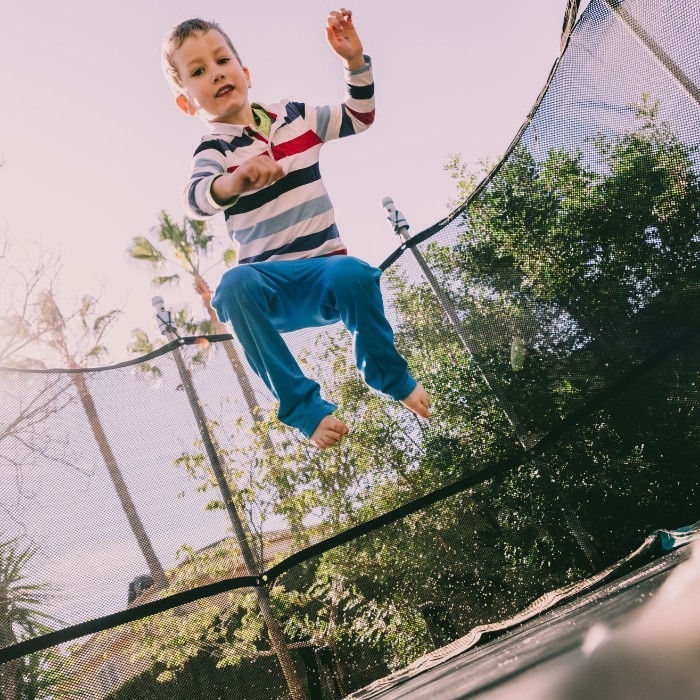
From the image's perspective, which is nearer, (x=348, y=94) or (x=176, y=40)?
(x=176, y=40)

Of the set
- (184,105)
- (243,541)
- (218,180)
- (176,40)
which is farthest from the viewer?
(243,541)

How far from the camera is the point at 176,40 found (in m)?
1.58

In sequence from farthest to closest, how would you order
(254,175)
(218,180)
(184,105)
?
(184,105) < (218,180) < (254,175)

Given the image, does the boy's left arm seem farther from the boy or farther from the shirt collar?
the shirt collar

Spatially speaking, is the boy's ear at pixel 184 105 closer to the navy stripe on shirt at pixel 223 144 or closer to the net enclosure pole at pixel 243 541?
the navy stripe on shirt at pixel 223 144

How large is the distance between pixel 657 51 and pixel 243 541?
6.96 feet

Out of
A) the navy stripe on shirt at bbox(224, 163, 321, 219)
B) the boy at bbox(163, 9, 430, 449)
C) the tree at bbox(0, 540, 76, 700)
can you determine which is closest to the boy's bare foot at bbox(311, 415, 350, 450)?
the boy at bbox(163, 9, 430, 449)

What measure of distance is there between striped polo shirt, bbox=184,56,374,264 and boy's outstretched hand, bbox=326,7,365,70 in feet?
0.20

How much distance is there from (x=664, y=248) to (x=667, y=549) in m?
1.00

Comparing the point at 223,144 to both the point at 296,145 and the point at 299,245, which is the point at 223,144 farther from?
the point at 299,245

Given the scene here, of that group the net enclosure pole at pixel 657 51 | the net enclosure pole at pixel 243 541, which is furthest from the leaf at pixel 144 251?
the net enclosure pole at pixel 657 51

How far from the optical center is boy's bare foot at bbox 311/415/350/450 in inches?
56.1

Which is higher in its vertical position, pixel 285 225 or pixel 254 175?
pixel 285 225

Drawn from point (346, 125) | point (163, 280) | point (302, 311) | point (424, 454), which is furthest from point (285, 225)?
point (163, 280)
